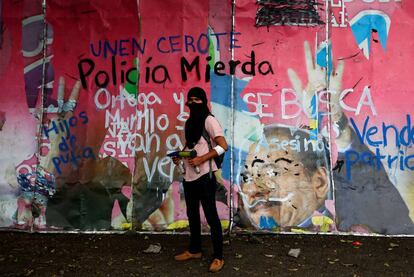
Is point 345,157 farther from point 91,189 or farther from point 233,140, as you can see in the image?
point 91,189

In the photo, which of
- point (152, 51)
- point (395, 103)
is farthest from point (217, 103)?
point (395, 103)

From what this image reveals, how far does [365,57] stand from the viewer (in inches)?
221

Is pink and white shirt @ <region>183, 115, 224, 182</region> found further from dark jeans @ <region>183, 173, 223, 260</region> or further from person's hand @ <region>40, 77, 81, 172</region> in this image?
person's hand @ <region>40, 77, 81, 172</region>

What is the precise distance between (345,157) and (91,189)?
3184 millimetres

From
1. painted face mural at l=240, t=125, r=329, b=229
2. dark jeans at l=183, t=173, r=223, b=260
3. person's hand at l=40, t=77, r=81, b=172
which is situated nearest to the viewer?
dark jeans at l=183, t=173, r=223, b=260

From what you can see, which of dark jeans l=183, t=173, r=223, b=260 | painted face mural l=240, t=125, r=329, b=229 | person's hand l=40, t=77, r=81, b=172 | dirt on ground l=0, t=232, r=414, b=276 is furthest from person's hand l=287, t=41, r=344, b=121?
person's hand l=40, t=77, r=81, b=172

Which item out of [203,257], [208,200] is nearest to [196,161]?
[208,200]

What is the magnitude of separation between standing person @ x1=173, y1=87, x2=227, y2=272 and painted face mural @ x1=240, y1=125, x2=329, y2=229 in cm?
119

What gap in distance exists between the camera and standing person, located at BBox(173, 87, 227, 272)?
4402 millimetres

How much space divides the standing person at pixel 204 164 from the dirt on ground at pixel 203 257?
0.44 m

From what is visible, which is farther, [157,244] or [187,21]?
[187,21]

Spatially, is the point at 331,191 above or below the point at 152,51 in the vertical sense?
below

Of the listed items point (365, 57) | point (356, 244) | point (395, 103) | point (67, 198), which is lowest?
point (356, 244)

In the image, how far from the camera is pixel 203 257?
4.81m
